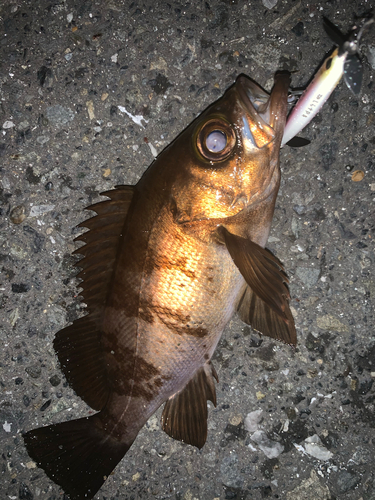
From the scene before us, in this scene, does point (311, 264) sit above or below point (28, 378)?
below

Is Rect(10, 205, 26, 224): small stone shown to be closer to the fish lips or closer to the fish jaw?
the fish jaw

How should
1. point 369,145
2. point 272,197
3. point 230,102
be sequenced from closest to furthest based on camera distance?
point 230,102
point 272,197
point 369,145

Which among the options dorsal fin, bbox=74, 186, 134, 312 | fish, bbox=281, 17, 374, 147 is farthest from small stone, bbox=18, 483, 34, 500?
fish, bbox=281, 17, 374, 147

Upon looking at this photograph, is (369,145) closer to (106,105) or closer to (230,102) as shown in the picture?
(230,102)

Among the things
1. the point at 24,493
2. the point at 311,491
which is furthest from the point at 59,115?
the point at 311,491

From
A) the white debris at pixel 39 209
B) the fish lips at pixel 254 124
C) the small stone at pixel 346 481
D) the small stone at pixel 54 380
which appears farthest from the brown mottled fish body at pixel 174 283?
the small stone at pixel 346 481

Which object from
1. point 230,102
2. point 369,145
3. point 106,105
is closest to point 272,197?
point 230,102

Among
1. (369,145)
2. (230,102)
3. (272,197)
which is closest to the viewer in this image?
(230,102)
